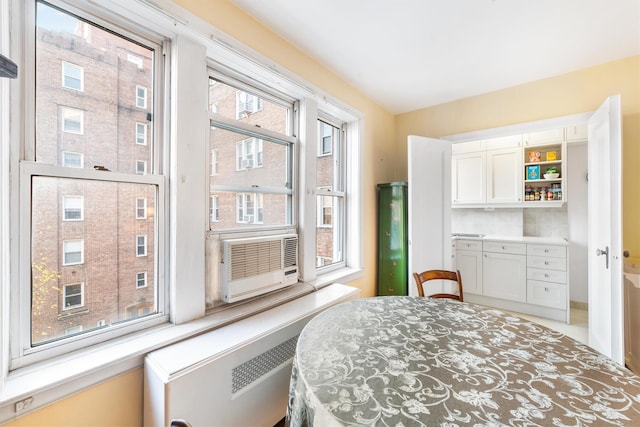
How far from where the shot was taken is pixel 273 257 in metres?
1.99

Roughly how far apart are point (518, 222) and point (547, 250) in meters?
0.68

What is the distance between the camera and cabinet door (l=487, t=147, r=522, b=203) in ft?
11.9

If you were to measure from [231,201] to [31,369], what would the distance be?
3.98 feet

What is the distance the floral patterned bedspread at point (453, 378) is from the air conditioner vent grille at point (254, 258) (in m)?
0.69

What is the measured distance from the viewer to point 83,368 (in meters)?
1.08

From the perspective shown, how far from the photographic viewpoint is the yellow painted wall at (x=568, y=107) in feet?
7.39

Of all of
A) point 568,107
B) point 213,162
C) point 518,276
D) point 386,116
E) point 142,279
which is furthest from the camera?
point 386,116

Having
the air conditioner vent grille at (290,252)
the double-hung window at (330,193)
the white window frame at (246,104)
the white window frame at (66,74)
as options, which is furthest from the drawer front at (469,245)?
the white window frame at (66,74)

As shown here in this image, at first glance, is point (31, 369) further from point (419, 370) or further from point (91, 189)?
point (419, 370)

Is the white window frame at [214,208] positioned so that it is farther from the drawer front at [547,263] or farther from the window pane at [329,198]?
the drawer front at [547,263]

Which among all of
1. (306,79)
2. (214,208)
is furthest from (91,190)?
(306,79)

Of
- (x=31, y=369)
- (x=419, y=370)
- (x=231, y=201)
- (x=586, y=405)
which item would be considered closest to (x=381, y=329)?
(x=419, y=370)

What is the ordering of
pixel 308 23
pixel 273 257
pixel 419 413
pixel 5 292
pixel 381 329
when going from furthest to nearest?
pixel 273 257
pixel 308 23
pixel 381 329
pixel 5 292
pixel 419 413

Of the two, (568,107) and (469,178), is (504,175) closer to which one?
(469,178)
